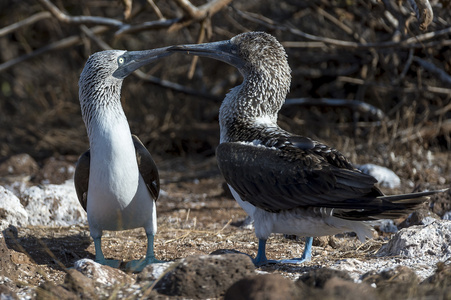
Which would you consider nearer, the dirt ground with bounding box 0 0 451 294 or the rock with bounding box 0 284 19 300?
the rock with bounding box 0 284 19 300

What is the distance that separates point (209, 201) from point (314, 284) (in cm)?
392

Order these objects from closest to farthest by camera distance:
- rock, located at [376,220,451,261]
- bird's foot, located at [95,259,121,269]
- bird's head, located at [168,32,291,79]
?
1. rock, located at [376,220,451,261]
2. bird's foot, located at [95,259,121,269]
3. bird's head, located at [168,32,291,79]

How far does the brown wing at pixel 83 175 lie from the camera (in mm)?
4438

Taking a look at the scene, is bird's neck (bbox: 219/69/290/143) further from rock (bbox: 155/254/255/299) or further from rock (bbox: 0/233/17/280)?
rock (bbox: 0/233/17/280)

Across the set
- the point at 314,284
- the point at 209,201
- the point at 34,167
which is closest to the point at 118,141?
the point at 314,284

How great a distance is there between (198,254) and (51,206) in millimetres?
2433

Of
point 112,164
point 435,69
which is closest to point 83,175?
point 112,164

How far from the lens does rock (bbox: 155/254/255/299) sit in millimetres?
3178

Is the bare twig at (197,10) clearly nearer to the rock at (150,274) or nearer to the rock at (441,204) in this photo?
the rock at (441,204)

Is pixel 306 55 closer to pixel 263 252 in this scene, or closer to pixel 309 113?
pixel 309 113

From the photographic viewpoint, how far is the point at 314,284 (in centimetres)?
301

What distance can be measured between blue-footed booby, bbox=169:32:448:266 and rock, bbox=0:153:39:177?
12.3 ft

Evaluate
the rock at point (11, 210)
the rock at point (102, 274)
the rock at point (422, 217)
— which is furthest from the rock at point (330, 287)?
the rock at point (11, 210)

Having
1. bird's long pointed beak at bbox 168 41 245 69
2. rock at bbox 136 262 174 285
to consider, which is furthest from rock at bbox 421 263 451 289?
bird's long pointed beak at bbox 168 41 245 69
